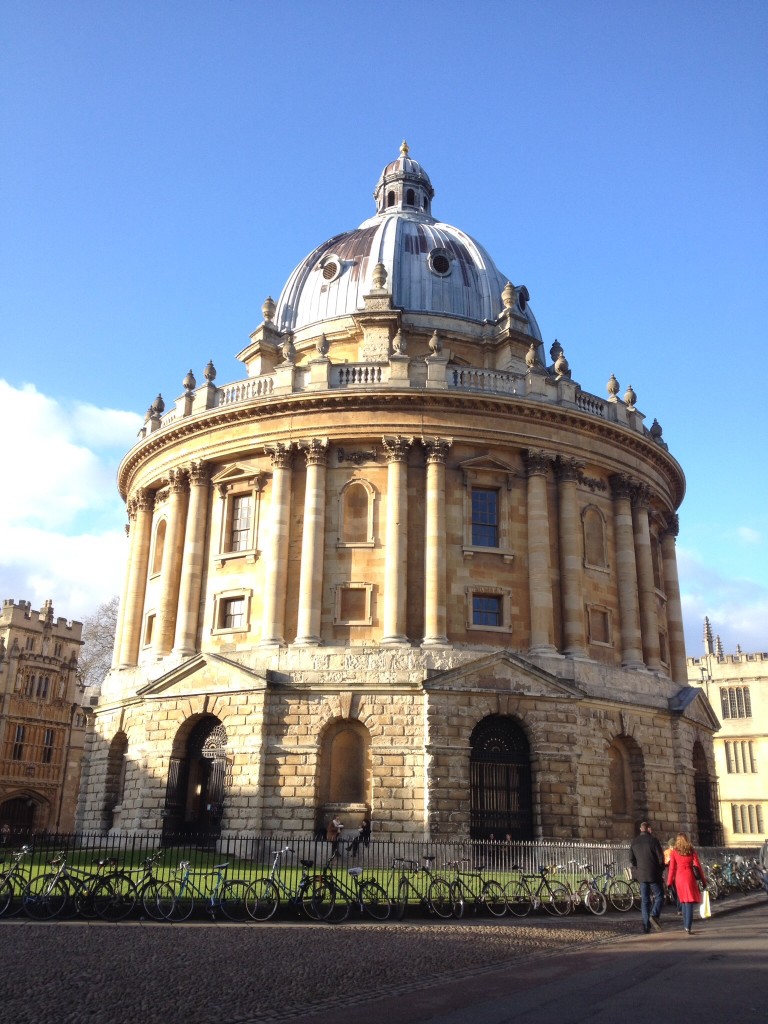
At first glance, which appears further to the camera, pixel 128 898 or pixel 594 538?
pixel 594 538

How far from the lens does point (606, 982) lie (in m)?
11.6

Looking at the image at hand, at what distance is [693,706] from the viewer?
36.4 m

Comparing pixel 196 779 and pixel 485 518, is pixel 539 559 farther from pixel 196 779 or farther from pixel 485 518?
pixel 196 779

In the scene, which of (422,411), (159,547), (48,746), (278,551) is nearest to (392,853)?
(278,551)

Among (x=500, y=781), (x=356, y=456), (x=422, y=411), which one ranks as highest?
(x=422, y=411)

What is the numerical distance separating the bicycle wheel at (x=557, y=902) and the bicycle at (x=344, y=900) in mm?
3773

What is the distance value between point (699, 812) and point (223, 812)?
19.6 m

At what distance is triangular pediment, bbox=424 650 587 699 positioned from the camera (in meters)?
29.3

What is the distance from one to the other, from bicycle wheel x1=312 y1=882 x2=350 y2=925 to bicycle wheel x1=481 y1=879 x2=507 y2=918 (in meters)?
3.10

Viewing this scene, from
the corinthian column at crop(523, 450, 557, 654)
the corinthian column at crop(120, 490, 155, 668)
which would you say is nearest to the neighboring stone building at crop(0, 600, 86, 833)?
the corinthian column at crop(120, 490, 155, 668)

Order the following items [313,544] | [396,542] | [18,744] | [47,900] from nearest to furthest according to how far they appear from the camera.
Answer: [47,900]
[396,542]
[313,544]
[18,744]

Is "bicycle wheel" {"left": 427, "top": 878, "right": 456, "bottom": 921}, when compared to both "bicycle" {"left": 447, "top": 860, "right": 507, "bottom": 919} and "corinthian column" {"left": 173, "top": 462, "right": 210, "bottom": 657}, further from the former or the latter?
"corinthian column" {"left": 173, "top": 462, "right": 210, "bottom": 657}

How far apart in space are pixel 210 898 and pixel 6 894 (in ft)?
12.6

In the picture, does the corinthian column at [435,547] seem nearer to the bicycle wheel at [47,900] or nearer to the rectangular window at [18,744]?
the bicycle wheel at [47,900]
